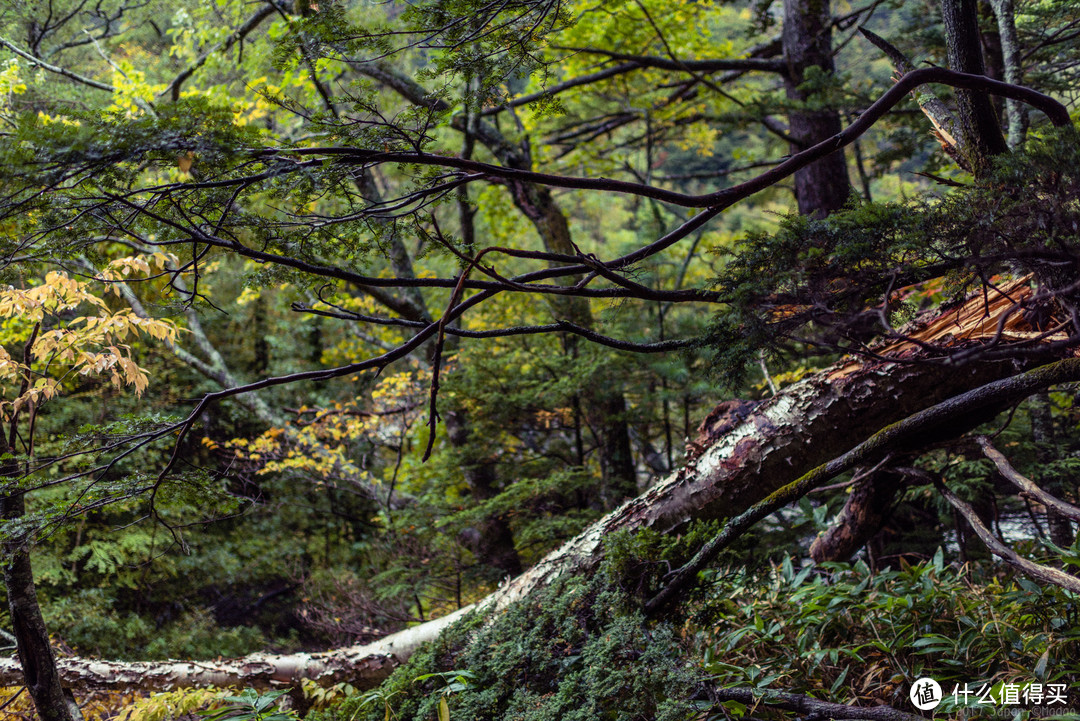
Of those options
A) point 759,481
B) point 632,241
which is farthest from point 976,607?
point 632,241

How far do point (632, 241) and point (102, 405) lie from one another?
9.44 m

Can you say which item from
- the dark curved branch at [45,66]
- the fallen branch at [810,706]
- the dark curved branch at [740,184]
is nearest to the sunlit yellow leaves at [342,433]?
the dark curved branch at [45,66]

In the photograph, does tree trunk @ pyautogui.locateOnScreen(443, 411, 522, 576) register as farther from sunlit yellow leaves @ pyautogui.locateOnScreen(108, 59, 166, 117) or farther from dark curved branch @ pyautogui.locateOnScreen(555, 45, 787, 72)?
sunlit yellow leaves @ pyautogui.locateOnScreen(108, 59, 166, 117)

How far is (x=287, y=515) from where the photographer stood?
29.0 ft

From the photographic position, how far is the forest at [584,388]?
5.81 feet

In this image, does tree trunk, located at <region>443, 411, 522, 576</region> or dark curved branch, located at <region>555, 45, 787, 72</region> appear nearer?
dark curved branch, located at <region>555, 45, 787, 72</region>

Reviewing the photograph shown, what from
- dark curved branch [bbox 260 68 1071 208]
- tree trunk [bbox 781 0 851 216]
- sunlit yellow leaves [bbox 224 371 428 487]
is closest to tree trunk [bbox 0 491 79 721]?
dark curved branch [bbox 260 68 1071 208]

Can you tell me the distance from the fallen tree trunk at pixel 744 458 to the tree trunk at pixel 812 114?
2.22 metres

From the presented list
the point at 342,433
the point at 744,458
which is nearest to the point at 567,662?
the point at 744,458

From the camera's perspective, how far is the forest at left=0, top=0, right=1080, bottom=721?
1771 millimetres

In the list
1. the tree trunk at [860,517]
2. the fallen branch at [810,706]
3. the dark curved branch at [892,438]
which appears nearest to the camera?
the dark curved branch at [892,438]

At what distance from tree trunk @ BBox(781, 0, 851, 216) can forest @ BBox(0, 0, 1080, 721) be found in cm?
3

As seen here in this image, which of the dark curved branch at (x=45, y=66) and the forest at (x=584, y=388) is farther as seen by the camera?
the dark curved branch at (x=45, y=66)

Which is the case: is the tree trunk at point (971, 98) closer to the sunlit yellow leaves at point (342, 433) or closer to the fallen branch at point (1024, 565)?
the fallen branch at point (1024, 565)
